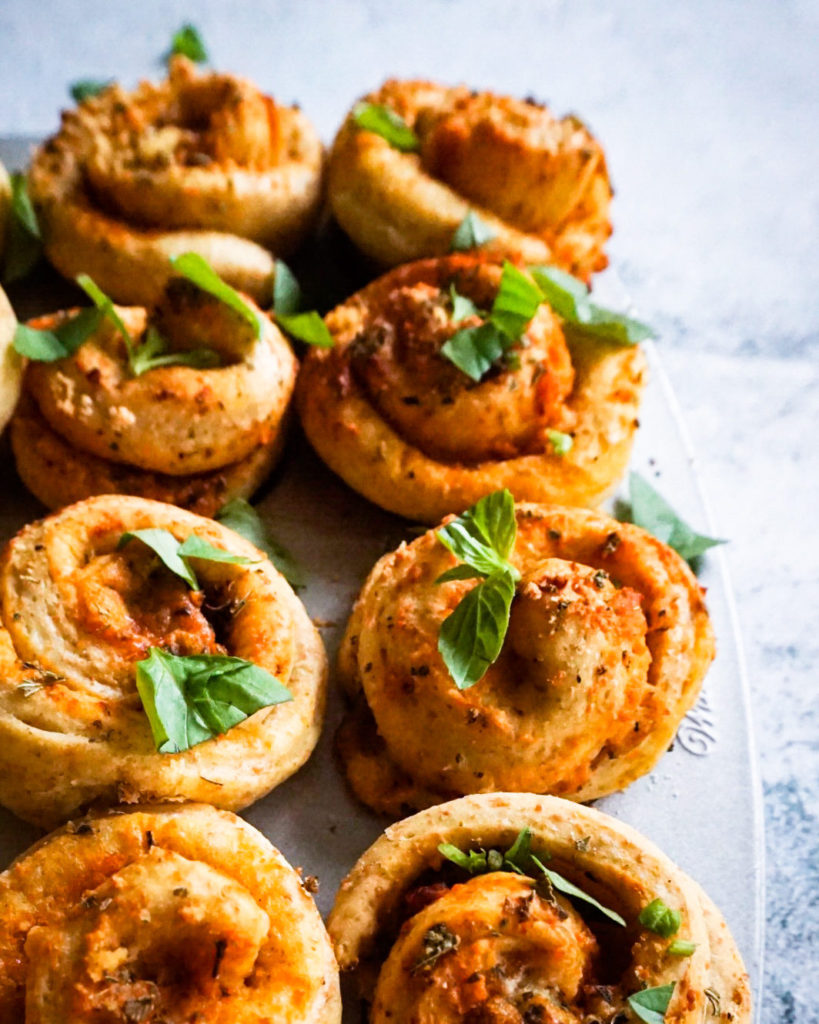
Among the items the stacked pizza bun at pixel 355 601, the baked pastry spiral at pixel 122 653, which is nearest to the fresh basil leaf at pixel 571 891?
the stacked pizza bun at pixel 355 601

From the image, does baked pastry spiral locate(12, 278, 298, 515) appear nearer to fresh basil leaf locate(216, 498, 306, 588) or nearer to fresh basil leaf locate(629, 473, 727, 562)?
fresh basil leaf locate(216, 498, 306, 588)

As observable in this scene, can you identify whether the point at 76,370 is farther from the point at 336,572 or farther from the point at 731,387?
the point at 731,387

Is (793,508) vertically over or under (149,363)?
under

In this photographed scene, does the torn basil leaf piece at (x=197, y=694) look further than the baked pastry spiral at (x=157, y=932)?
Yes

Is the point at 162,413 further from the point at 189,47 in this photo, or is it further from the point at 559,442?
the point at 189,47

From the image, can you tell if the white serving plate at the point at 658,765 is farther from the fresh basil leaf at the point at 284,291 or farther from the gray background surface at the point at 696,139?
the gray background surface at the point at 696,139

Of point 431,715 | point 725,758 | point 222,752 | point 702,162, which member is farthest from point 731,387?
point 222,752
